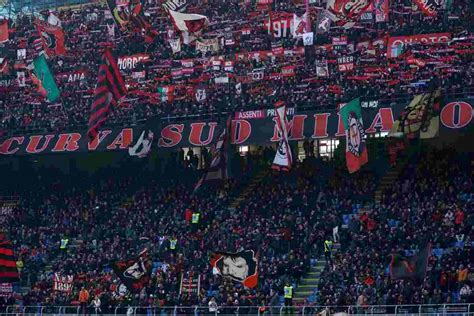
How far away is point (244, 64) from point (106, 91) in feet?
23.5

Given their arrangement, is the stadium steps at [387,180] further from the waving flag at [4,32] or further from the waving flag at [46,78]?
the waving flag at [4,32]

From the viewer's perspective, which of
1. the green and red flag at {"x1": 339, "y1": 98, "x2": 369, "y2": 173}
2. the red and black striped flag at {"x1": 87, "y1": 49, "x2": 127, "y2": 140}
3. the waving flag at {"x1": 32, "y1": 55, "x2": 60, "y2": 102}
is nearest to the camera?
the green and red flag at {"x1": 339, "y1": 98, "x2": 369, "y2": 173}

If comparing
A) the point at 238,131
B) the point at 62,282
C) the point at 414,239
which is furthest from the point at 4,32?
the point at 414,239

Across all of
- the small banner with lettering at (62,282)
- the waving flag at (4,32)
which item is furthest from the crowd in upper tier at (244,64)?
the small banner with lettering at (62,282)

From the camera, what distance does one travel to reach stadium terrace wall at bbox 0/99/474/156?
50.6 m

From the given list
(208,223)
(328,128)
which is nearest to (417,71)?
(328,128)

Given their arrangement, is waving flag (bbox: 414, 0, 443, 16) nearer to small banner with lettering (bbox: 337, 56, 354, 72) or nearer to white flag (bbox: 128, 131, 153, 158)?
small banner with lettering (bbox: 337, 56, 354, 72)

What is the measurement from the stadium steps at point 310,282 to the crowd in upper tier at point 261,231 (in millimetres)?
291

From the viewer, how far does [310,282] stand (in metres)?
49.3

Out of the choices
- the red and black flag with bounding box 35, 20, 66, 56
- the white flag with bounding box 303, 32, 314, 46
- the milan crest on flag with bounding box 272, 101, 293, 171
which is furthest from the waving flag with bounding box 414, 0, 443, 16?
the red and black flag with bounding box 35, 20, 66, 56

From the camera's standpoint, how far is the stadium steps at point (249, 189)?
57434 millimetres

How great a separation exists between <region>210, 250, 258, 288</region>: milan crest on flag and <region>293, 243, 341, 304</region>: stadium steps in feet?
6.83

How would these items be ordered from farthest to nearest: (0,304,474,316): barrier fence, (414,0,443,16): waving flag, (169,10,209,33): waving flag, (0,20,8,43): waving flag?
(0,20,8,43): waving flag < (169,10,209,33): waving flag < (414,0,443,16): waving flag < (0,304,474,316): barrier fence

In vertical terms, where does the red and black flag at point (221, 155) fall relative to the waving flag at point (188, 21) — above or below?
below
